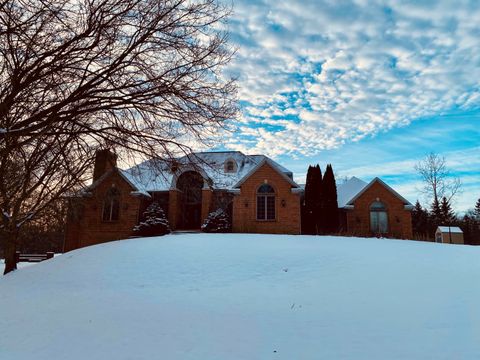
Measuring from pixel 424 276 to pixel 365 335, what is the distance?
176 inches

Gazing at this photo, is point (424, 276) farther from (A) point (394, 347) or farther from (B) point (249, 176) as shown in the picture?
(B) point (249, 176)

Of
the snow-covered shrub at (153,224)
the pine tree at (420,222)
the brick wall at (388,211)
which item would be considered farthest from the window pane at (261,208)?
the pine tree at (420,222)

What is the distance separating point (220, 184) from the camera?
25.2 ft

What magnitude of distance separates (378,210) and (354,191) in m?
2.26

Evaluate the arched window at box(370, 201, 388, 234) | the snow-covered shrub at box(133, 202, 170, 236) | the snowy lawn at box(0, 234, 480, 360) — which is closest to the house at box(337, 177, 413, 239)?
the arched window at box(370, 201, 388, 234)

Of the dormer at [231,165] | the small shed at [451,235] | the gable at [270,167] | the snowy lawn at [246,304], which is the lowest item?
the snowy lawn at [246,304]

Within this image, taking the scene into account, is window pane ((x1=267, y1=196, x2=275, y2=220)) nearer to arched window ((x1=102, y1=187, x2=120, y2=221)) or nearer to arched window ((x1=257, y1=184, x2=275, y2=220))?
arched window ((x1=257, y1=184, x2=275, y2=220))

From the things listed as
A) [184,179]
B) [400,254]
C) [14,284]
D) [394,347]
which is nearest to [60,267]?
[14,284]

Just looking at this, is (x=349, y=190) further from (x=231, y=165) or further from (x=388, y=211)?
(x=231, y=165)

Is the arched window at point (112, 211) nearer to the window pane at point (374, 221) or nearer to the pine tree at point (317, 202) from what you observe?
the pine tree at point (317, 202)

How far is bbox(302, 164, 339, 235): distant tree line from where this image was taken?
74.9 ft

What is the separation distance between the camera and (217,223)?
69.2 ft

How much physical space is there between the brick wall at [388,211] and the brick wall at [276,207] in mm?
4774

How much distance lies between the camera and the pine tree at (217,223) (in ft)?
69.1
